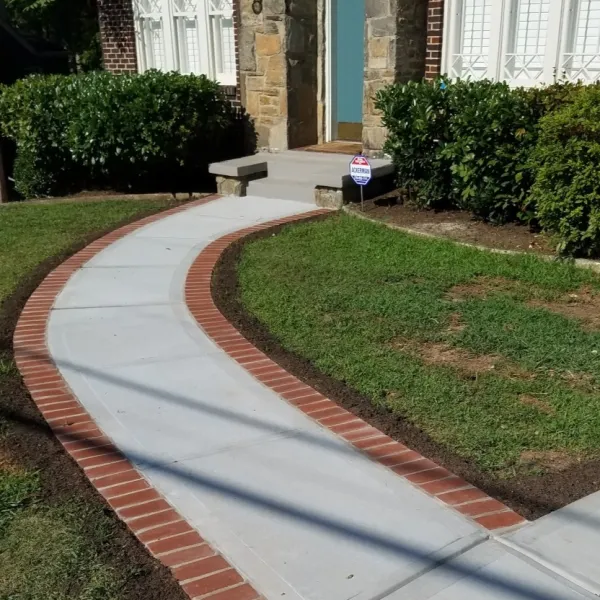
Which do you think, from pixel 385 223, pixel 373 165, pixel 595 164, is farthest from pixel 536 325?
pixel 373 165

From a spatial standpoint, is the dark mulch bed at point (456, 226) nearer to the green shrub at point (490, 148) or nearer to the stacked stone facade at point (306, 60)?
the green shrub at point (490, 148)

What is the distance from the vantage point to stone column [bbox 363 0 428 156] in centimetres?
912

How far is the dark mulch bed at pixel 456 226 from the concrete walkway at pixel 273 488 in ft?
10.8

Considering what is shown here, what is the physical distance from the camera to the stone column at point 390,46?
9.12 m

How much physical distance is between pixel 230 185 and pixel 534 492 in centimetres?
749

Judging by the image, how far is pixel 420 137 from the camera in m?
8.12

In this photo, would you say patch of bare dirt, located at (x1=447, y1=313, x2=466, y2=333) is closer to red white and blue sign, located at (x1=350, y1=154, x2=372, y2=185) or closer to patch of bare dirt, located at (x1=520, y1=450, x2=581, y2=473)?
patch of bare dirt, located at (x1=520, y1=450, x2=581, y2=473)

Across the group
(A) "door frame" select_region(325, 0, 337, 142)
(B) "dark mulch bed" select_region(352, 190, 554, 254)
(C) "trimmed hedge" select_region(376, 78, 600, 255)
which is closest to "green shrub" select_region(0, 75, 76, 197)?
(A) "door frame" select_region(325, 0, 337, 142)

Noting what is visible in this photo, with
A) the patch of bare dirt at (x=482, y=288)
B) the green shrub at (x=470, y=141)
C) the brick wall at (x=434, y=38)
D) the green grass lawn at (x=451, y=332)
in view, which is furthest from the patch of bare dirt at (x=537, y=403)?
the brick wall at (x=434, y=38)

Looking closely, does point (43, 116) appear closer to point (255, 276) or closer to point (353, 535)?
point (255, 276)

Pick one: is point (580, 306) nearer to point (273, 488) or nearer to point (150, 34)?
point (273, 488)

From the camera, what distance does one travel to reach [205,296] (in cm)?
587

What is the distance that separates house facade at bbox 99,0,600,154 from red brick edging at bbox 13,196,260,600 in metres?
6.15

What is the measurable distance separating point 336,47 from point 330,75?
1.38 feet
